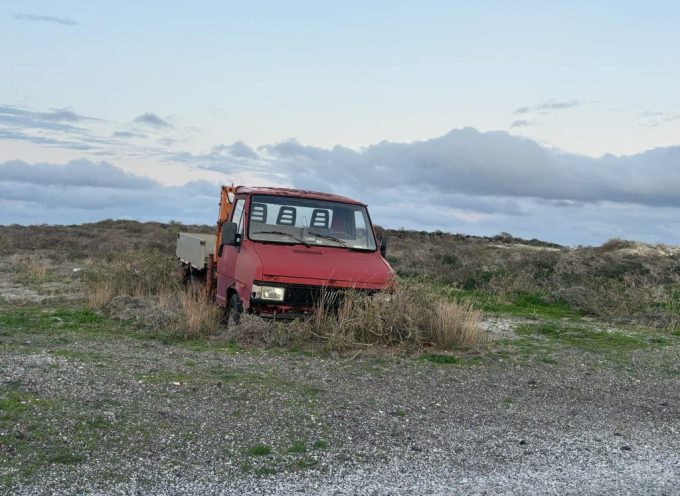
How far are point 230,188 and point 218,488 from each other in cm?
807

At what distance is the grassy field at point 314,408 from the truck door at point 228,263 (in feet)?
3.02

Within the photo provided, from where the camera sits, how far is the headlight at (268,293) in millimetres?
9781

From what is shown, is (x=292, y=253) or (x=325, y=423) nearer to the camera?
(x=325, y=423)

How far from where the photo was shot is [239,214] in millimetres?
11227

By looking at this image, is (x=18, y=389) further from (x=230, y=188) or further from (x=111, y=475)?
(x=230, y=188)

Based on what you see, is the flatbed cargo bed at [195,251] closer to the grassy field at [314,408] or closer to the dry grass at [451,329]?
the grassy field at [314,408]

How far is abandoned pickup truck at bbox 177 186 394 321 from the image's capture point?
32.5ft

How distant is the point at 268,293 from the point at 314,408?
3.08 metres

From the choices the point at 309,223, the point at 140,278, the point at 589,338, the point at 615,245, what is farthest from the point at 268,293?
the point at 615,245

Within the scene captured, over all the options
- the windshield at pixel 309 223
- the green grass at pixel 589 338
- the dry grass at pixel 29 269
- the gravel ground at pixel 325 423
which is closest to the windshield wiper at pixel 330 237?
the windshield at pixel 309 223

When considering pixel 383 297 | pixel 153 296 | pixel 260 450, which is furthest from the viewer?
pixel 153 296

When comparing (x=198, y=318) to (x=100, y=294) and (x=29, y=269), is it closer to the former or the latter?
(x=100, y=294)

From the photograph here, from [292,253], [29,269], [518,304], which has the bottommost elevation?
[29,269]

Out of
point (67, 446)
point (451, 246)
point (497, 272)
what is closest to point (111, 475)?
point (67, 446)
